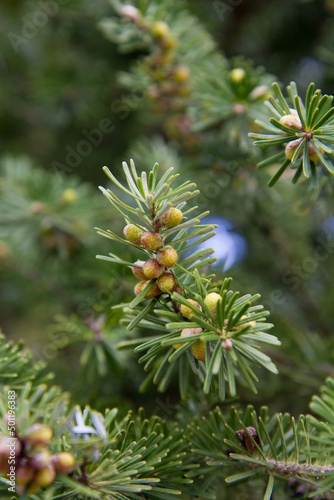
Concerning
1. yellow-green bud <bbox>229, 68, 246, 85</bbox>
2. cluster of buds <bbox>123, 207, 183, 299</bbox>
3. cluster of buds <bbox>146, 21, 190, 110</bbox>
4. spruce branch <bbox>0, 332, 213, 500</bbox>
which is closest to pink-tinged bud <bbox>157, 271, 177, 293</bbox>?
cluster of buds <bbox>123, 207, 183, 299</bbox>

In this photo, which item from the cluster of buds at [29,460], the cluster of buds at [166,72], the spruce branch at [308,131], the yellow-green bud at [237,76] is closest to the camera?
the cluster of buds at [29,460]

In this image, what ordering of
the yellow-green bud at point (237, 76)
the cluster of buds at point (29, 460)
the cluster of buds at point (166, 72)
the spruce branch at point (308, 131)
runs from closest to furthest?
the cluster of buds at point (29, 460)
the spruce branch at point (308, 131)
the yellow-green bud at point (237, 76)
the cluster of buds at point (166, 72)

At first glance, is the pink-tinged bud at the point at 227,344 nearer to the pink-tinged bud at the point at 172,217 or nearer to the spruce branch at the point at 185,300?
the spruce branch at the point at 185,300

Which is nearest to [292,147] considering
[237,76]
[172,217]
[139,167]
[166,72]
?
[172,217]

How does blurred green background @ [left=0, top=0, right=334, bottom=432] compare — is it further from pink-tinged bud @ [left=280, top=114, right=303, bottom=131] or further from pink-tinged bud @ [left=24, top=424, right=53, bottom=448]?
pink-tinged bud @ [left=24, top=424, right=53, bottom=448]

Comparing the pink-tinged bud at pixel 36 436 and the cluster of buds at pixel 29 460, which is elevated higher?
the pink-tinged bud at pixel 36 436

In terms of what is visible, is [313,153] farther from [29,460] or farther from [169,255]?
[29,460]

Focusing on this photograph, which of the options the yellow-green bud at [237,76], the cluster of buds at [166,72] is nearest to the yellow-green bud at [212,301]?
the yellow-green bud at [237,76]
